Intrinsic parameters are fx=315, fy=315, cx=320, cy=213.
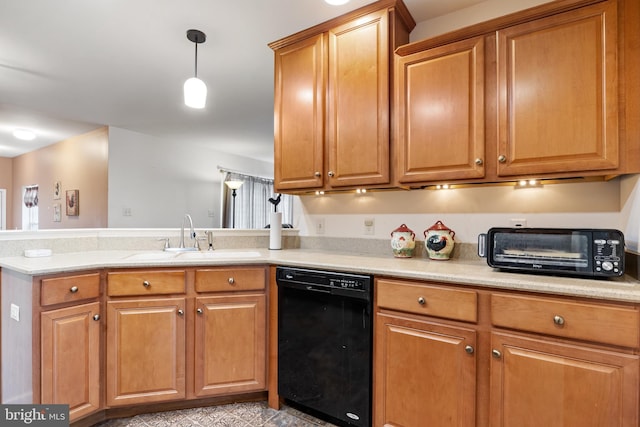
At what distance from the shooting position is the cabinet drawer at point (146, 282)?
172cm

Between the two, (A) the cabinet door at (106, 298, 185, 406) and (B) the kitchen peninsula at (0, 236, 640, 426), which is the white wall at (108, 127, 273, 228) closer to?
(B) the kitchen peninsula at (0, 236, 640, 426)

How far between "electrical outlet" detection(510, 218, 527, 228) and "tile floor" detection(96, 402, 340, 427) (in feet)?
4.99

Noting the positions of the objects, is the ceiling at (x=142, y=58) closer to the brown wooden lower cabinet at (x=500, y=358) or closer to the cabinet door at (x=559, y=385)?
the brown wooden lower cabinet at (x=500, y=358)

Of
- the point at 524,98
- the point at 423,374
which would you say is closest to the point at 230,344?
the point at 423,374

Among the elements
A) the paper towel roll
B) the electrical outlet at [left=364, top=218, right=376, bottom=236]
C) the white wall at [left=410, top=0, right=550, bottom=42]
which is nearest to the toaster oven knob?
the electrical outlet at [left=364, top=218, right=376, bottom=236]

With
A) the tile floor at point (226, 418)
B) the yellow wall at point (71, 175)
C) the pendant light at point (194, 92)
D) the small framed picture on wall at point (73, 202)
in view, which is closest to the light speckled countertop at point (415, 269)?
the tile floor at point (226, 418)

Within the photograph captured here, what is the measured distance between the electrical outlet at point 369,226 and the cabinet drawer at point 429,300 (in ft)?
2.45

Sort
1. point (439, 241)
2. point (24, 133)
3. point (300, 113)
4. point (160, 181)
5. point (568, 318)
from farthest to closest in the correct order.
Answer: point (160, 181), point (24, 133), point (300, 113), point (439, 241), point (568, 318)

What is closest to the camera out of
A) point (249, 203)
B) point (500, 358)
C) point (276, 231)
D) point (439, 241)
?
point (500, 358)

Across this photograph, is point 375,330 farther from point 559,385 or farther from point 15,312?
Result: point 15,312

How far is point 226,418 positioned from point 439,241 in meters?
1.60

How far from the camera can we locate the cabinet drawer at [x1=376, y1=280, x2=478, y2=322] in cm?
134

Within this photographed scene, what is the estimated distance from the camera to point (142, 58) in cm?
256

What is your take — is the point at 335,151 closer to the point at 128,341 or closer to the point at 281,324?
the point at 281,324
